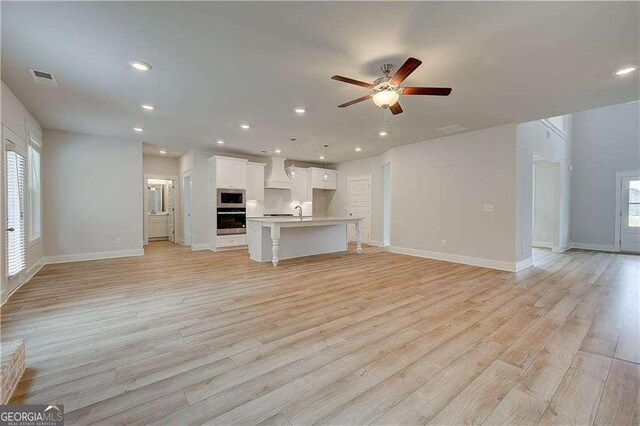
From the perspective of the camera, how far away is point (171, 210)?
9.15m

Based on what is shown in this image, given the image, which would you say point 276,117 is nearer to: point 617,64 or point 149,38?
point 149,38

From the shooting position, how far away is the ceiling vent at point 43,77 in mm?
3102

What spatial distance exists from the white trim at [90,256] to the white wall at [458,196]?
6.40 m

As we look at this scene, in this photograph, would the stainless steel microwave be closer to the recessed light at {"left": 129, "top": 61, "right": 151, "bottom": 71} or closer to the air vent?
the recessed light at {"left": 129, "top": 61, "right": 151, "bottom": 71}

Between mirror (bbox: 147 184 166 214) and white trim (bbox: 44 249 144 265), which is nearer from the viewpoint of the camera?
white trim (bbox: 44 249 144 265)

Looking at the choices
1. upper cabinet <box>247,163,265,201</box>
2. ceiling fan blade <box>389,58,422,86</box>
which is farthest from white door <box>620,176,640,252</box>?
upper cabinet <box>247,163,265,201</box>

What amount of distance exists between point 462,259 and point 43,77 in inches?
284

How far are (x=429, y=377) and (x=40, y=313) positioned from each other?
13.0 feet

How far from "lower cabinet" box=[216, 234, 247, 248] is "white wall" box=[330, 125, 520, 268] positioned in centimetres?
412

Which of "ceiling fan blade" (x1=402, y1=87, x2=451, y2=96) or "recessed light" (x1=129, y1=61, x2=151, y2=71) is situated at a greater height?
"recessed light" (x1=129, y1=61, x2=151, y2=71)

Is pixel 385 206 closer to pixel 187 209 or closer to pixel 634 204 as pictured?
pixel 187 209

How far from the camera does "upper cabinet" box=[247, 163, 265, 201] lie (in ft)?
25.8

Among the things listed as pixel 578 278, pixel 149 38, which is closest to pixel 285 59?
pixel 149 38

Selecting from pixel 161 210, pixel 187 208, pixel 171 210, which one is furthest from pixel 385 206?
pixel 161 210
